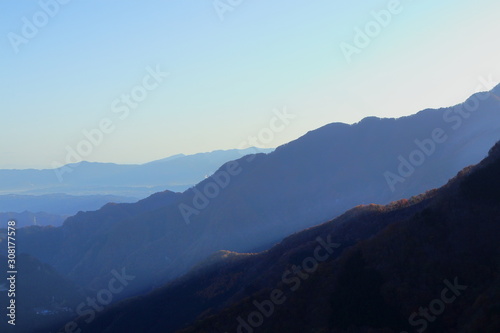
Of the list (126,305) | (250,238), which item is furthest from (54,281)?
(126,305)

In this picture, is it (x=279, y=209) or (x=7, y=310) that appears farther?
(x=279, y=209)

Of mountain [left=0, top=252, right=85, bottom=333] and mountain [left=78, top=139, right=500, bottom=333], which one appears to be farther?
mountain [left=0, top=252, right=85, bottom=333]

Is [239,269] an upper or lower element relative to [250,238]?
lower

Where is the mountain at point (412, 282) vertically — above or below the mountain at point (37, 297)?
below

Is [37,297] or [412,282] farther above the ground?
[37,297]

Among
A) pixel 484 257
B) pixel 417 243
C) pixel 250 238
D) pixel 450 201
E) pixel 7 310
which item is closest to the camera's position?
pixel 484 257

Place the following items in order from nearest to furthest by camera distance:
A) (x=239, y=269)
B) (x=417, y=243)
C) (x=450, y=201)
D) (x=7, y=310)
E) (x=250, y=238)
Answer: (x=417, y=243)
(x=450, y=201)
(x=239, y=269)
(x=7, y=310)
(x=250, y=238)

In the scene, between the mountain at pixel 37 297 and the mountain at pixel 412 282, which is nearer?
the mountain at pixel 412 282

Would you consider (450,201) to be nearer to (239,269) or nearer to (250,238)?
(239,269)

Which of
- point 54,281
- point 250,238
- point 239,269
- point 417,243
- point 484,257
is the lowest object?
point 484,257

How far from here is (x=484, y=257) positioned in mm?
30594

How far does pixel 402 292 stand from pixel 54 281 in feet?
486

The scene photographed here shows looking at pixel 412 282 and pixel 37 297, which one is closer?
pixel 412 282

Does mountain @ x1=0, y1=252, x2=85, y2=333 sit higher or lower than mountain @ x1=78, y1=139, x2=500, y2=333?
higher
